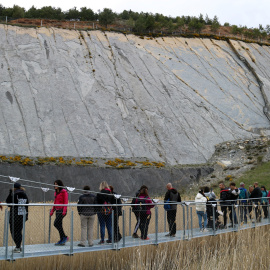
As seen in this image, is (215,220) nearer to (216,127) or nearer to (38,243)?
(38,243)

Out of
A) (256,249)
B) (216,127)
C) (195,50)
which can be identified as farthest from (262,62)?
(256,249)

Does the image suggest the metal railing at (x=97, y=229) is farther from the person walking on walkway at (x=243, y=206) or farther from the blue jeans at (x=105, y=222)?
the person walking on walkway at (x=243, y=206)

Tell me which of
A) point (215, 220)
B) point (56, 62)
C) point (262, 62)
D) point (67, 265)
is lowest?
point (67, 265)

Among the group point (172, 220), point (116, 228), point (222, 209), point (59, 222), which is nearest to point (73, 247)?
point (59, 222)

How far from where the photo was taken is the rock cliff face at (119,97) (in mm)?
35062

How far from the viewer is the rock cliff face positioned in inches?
1380

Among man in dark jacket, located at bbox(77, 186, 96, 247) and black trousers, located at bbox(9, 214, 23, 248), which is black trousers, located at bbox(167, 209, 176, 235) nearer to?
man in dark jacket, located at bbox(77, 186, 96, 247)

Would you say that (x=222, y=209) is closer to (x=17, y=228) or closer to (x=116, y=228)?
(x=116, y=228)

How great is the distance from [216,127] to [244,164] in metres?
7.20

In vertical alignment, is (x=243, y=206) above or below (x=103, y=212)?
above

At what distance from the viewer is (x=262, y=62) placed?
53.4m

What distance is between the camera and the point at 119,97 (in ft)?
132

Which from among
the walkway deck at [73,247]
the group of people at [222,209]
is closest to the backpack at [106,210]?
the walkway deck at [73,247]

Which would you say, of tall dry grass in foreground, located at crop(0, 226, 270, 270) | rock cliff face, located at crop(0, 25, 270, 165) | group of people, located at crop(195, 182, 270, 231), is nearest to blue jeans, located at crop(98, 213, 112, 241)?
tall dry grass in foreground, located at crop(0, 226, 270, 270)
